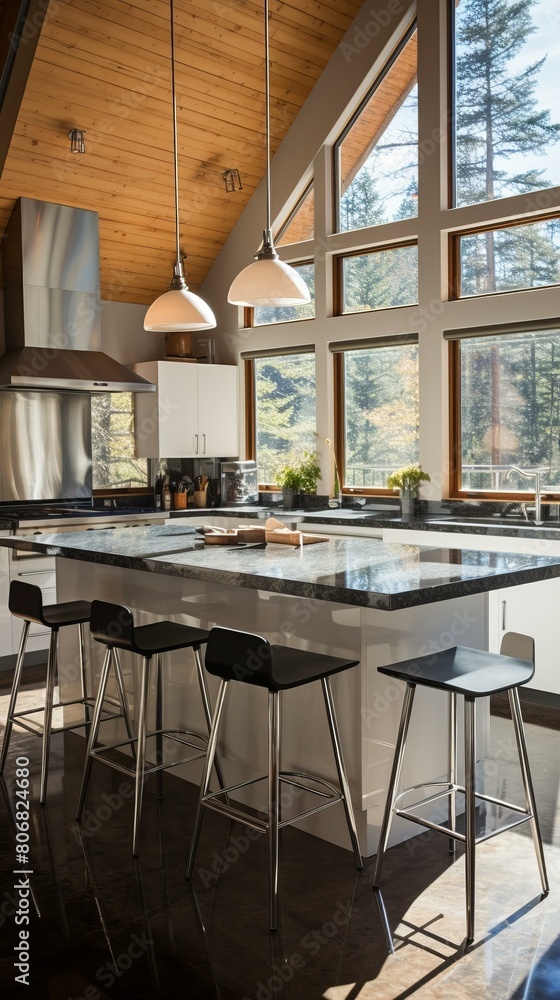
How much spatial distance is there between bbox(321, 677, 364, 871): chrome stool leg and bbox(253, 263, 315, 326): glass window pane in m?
4.21

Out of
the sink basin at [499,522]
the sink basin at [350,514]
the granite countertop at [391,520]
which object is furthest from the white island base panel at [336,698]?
the sink basin at [350,514]

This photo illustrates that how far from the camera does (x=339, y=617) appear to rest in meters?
2.93

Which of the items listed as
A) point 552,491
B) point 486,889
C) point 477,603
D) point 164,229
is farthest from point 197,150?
point 486,889

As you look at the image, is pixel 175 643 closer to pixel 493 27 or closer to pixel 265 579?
pixel 265 579

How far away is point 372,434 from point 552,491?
1.51 metres

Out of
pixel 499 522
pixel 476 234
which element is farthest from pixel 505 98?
pixel 499 522

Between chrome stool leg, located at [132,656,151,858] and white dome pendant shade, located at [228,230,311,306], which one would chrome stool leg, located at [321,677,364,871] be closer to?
chrome stool leg, located at [132,656,151,858]

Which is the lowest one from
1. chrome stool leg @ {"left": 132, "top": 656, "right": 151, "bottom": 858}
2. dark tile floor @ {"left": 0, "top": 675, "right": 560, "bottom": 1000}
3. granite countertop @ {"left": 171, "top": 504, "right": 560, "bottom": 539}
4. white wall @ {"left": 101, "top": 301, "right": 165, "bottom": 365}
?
dark tile floor @ {"left": 0, "top": 675, "right": 560, "bottom": 1000}

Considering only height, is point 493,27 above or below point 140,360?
above

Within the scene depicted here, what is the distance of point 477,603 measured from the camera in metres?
3.31

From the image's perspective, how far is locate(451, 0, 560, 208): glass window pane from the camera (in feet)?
16.7

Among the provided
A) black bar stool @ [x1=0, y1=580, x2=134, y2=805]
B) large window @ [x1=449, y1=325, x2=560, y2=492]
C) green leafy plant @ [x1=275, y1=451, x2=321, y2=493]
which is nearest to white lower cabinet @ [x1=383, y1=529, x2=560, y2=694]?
large window @ [x1=449, y1=325, x2=560, y2=492]

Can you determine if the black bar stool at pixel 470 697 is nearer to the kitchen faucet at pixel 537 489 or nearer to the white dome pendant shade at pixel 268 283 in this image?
the white dome pendant shade at pixel 268 283

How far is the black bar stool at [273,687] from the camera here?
2.53 m
